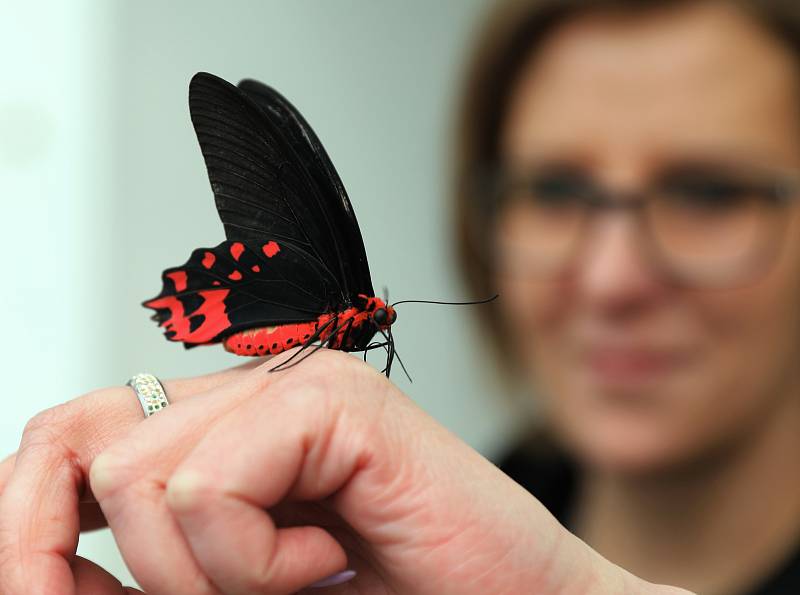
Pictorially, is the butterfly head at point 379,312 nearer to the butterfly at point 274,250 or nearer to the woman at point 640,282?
the butterfly at point 274,250

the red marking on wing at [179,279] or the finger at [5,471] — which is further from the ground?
the red marking on wing at [179,279]

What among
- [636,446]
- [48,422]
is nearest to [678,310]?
[636,446]

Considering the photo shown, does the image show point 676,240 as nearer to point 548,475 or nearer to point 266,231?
point 548,475

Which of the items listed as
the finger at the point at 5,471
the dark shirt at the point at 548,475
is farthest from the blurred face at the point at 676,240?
the finger at the point at 5,471

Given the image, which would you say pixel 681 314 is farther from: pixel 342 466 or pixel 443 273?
pixel 443 273

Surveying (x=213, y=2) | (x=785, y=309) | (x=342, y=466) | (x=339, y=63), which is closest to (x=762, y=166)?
(x=785, y=309)

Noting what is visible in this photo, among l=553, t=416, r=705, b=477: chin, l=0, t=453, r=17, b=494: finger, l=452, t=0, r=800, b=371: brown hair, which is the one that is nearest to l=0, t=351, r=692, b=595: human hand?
l=0, t=453, r=17, b=494: finger
